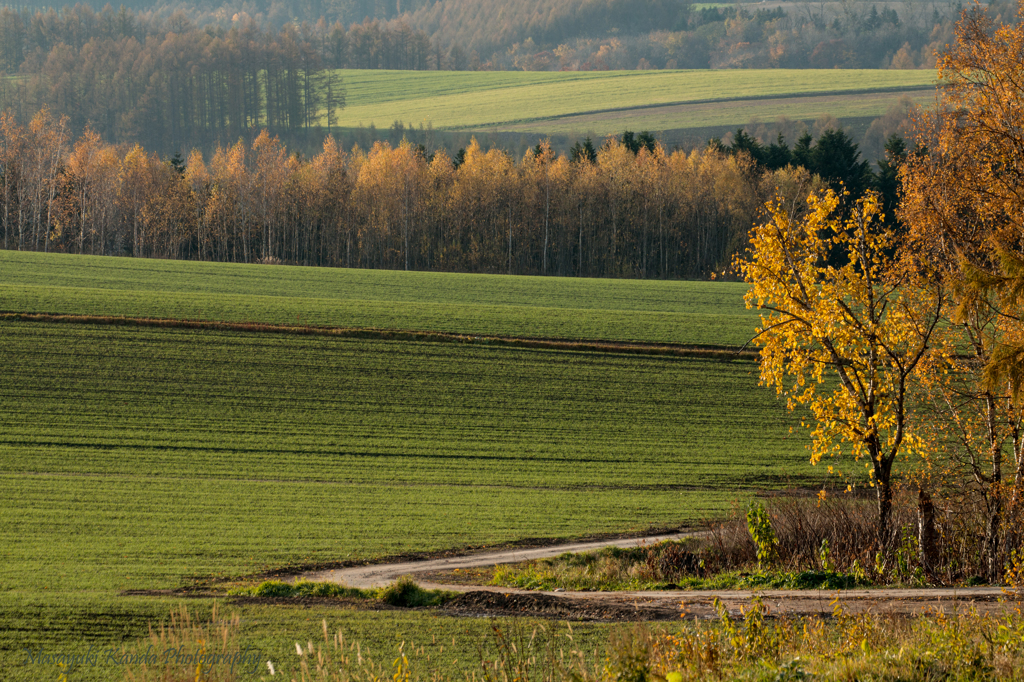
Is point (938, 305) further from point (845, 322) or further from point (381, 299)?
point (381, 299)

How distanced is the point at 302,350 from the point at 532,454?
13.5m

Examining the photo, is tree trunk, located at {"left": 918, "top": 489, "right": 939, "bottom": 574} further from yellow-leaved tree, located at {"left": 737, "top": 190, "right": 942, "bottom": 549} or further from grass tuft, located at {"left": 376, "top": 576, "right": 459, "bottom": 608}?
grass tuft, located at {"left": 376, "top": 576, "right": 459, "bottom": 608}

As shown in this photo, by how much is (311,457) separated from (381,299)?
2563 cm

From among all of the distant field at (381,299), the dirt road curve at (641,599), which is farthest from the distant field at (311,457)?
the distant field at (381,299)

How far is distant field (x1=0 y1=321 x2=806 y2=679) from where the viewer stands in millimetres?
18438

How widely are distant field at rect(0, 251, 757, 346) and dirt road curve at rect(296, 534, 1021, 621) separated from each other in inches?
957

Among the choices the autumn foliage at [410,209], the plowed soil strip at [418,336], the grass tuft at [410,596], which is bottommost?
the grass tuft at [410,596]

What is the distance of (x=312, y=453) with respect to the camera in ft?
99.3

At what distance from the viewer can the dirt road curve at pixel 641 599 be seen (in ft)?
43.9

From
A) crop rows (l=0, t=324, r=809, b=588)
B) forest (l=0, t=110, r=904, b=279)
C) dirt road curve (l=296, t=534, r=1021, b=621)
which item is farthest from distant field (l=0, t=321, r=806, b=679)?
forest (l=0, t=110, r=904, b=279)

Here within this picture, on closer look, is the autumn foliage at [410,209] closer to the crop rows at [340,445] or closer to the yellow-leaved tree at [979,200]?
the crop rows at [340,445]

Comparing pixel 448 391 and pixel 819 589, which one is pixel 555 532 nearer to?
pixel 819 589

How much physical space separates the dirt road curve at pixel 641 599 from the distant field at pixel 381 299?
24.3m

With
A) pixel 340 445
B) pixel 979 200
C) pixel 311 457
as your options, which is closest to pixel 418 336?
pixel 340 445
